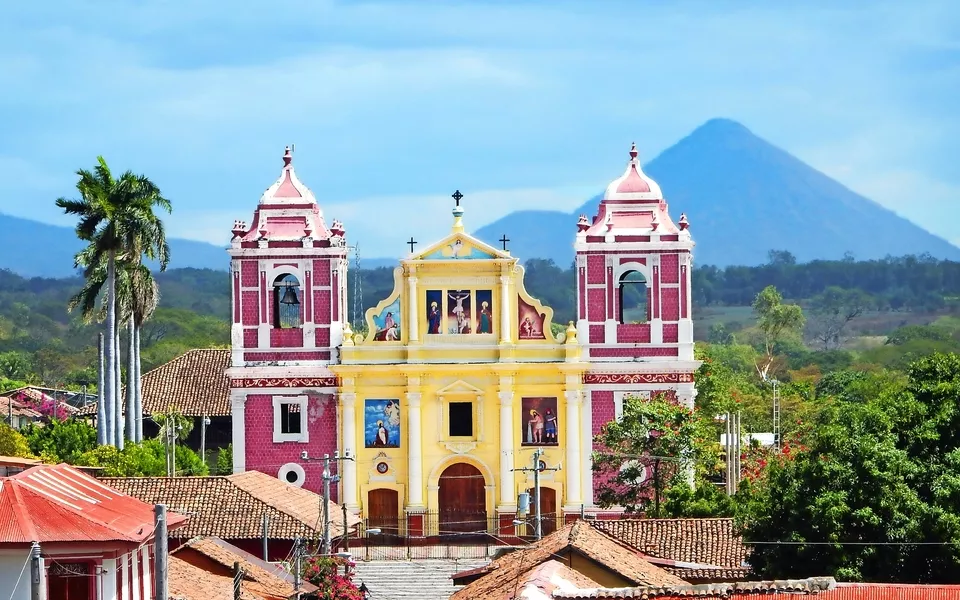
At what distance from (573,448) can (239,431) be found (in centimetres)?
1059

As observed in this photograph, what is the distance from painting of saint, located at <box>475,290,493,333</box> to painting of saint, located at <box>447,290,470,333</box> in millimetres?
348

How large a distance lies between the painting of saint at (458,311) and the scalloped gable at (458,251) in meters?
1.17

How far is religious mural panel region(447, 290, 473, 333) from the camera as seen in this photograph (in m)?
69.6

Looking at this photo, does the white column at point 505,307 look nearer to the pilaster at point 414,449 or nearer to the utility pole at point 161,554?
the pilaster at point 414,449

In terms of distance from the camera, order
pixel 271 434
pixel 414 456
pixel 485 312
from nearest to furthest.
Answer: pixel 414 456 → pixel 485 312 → pixel 271 434

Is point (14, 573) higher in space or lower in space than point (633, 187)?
lower

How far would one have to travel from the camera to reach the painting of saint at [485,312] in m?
69.6

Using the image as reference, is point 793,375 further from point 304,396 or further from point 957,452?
point 957,452

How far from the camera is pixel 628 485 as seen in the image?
6731cm

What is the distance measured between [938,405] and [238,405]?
93.5 ft

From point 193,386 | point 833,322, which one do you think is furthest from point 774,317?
point 193,386

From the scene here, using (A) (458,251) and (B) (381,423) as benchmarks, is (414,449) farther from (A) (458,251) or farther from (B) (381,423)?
(A) (458,251)

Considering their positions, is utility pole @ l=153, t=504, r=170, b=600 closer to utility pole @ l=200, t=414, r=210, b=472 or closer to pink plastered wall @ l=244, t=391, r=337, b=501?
pink plastered wall @ l=244, t=391, r=337, b=501

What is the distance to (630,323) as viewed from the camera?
69.1m
